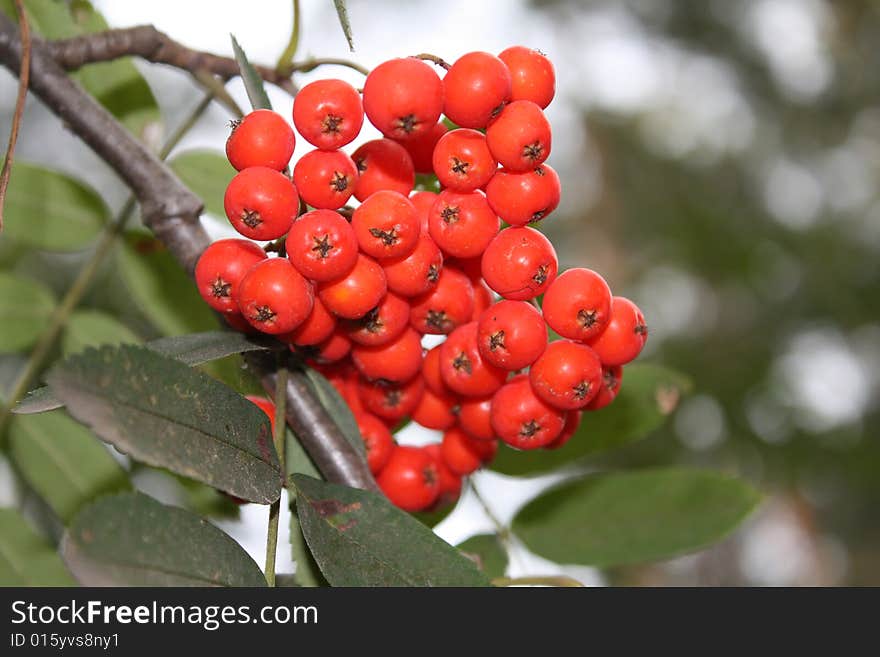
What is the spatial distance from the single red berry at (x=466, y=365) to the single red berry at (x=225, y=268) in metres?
0.29

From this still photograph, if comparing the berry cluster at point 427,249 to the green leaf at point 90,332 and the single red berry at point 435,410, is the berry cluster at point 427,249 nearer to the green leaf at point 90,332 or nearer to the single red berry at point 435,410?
the single red berry at point 435,410

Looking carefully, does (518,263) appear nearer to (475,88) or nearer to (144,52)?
(475,88)

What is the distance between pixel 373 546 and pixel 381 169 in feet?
1.62

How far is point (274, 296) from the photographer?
3.35 ft

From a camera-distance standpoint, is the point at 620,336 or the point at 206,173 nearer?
the point at 620,336

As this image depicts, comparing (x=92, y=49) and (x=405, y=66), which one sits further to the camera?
(x=92, y=49)

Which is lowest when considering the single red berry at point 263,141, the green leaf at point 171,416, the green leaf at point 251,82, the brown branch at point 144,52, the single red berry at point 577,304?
the green leaf at point 171,416

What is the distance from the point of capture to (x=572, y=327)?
1124 mm

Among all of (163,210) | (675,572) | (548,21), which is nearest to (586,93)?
(548,21)

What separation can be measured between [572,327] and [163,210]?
64cm

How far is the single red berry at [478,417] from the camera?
1266 mm

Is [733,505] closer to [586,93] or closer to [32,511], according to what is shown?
[32,511]

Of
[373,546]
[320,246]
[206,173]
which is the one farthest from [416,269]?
[206,173]

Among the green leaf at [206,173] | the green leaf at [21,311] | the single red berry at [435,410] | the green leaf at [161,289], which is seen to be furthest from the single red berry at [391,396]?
the green leaf at [21,311]
